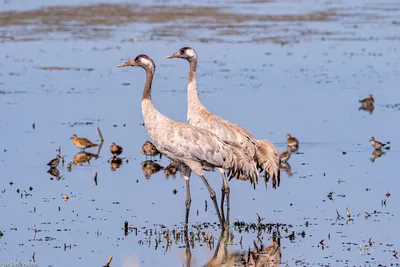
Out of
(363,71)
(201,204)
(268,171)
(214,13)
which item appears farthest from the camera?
(214,13)

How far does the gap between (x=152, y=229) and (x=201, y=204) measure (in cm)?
151

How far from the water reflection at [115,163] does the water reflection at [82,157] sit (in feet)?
1.17

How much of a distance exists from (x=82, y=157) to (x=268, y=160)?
178 inches

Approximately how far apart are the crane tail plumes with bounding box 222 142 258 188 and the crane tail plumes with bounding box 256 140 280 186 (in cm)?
12

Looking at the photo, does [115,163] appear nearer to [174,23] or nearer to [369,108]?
[369,108]

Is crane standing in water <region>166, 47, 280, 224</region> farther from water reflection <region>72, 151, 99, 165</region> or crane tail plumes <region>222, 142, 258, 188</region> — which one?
water reflection <region>72, 151, 99, 165</region>

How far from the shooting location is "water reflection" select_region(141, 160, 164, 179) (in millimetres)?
14625

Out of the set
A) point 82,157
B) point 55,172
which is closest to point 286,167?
point 82,157

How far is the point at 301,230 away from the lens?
36.5ft

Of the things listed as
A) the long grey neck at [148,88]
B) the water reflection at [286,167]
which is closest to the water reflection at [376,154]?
the water reflection at [286,167]

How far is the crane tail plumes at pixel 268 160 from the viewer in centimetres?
1173

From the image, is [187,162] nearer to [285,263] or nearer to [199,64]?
[285,263]

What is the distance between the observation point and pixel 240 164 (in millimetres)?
11617

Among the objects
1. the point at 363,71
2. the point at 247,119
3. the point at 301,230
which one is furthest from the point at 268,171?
the point at 363,71
